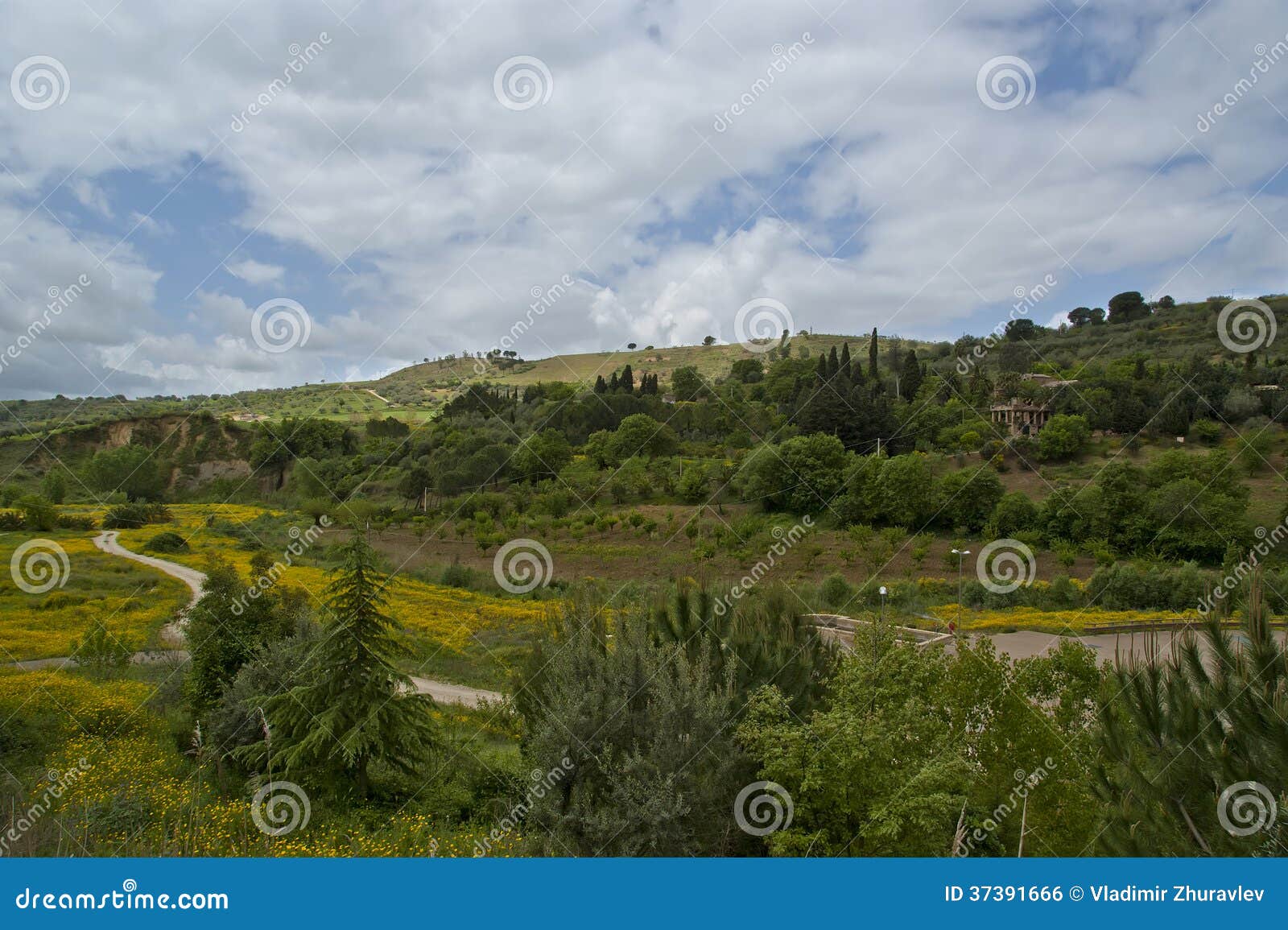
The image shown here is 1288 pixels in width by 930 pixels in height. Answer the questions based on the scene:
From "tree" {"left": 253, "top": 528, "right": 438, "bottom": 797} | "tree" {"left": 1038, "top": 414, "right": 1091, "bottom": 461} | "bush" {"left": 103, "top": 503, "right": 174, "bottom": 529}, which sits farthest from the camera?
"tree" {"left": 1038, "top": 414, "right": 1091, "bottom": 461}

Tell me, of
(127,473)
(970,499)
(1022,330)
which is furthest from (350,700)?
(1022,330)

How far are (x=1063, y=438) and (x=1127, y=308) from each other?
75300 mm

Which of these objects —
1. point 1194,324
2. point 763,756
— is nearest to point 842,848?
point 763,756

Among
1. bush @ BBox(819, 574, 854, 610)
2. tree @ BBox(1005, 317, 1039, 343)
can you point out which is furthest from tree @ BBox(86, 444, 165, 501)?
tree @ BBox(1005, 317, 1039, 343)

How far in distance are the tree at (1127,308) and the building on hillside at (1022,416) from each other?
61.0m

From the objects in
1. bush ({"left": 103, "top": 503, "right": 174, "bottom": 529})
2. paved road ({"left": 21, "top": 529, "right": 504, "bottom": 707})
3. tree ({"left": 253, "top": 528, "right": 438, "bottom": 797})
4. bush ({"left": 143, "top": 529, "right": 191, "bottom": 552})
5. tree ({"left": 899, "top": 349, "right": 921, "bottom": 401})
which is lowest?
paved road ({"left": 21, "top": 529, "right": 504, "bottom": 707})

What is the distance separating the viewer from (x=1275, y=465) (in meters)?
53.4

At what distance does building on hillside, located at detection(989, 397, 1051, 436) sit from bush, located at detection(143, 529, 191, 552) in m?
69.4

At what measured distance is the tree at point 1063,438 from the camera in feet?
193

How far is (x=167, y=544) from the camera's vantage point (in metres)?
34.8

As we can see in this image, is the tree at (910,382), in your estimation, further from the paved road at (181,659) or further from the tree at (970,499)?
the paved road at (181,659)

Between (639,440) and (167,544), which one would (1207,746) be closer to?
(167,544)

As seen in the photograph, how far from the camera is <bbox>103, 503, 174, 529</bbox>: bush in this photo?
123 ft

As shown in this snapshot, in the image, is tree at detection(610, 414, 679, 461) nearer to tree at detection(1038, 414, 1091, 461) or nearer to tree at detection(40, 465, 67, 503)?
tree at detection(1038, 414, 1091, 461)
